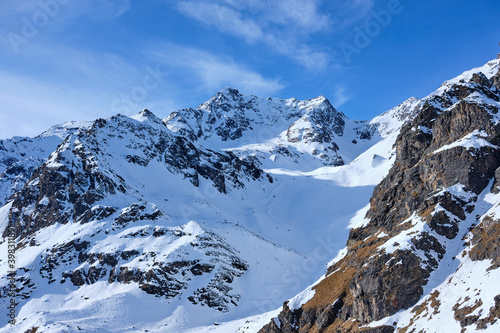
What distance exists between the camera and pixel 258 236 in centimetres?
10150

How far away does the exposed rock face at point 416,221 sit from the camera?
38875 millimetres

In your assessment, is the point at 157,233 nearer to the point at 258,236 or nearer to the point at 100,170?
the point at 258,236

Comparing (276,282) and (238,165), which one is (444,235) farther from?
(238,165)

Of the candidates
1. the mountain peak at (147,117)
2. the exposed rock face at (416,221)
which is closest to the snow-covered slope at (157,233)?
the mountain peak at (147,117)

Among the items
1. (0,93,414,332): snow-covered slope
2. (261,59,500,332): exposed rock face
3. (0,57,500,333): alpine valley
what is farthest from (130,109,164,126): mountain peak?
(261,59,500,332): exposed rock face

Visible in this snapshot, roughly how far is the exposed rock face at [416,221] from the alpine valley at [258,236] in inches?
7.0

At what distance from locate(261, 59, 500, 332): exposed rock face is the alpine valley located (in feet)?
0.58

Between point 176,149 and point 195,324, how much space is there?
78.0m

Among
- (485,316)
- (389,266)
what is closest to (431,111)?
(389,266)

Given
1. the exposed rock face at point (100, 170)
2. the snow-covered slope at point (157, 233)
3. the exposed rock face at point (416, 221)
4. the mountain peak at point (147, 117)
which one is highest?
the mountain peak at point (147, 117)

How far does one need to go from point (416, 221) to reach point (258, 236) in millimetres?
60916

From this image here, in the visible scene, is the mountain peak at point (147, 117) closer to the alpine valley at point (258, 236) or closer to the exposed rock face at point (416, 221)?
the alpine valley at point (258, 236)

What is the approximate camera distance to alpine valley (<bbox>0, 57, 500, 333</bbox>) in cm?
3916

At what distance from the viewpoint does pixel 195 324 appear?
7106 centimetres
